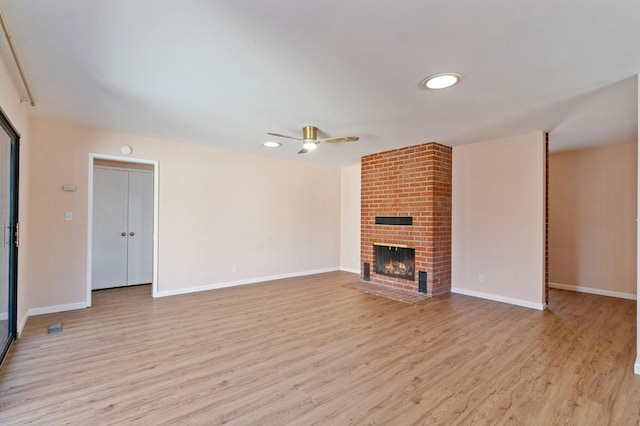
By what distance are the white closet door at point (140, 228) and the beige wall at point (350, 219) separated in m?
3.90

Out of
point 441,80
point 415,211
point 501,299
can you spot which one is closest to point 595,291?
point 501,299

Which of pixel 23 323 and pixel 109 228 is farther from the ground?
pixel 109 228

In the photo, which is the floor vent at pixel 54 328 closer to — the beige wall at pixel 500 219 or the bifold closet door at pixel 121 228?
the bifold closet door at pixel 121 228

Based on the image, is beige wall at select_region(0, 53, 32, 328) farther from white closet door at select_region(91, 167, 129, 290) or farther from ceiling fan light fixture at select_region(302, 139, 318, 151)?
ceiling fan light fixture at select_region(302, 139, 318, 151)

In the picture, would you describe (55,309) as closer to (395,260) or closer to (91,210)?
(91,210)

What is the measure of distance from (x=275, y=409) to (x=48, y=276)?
366cm

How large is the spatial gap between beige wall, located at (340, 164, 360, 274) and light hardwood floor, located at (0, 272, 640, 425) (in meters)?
2.60

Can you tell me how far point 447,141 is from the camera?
4.57m

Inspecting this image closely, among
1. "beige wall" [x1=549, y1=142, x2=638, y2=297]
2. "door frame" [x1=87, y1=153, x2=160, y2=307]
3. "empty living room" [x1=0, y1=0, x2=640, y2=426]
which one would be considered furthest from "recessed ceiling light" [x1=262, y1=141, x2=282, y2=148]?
"beige wall" [x1=549, y1=142, x2=638, y2=297]

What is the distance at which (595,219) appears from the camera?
4.95 meters

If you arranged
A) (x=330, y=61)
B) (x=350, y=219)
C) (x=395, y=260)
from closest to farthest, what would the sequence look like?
(x=330, y=61) < (x=395, y=260) < (x=350, y=219)

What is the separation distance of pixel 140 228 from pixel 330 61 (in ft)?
16.1

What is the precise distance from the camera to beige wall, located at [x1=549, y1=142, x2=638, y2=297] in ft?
15.2

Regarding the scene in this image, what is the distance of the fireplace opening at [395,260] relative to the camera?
16.3ft
